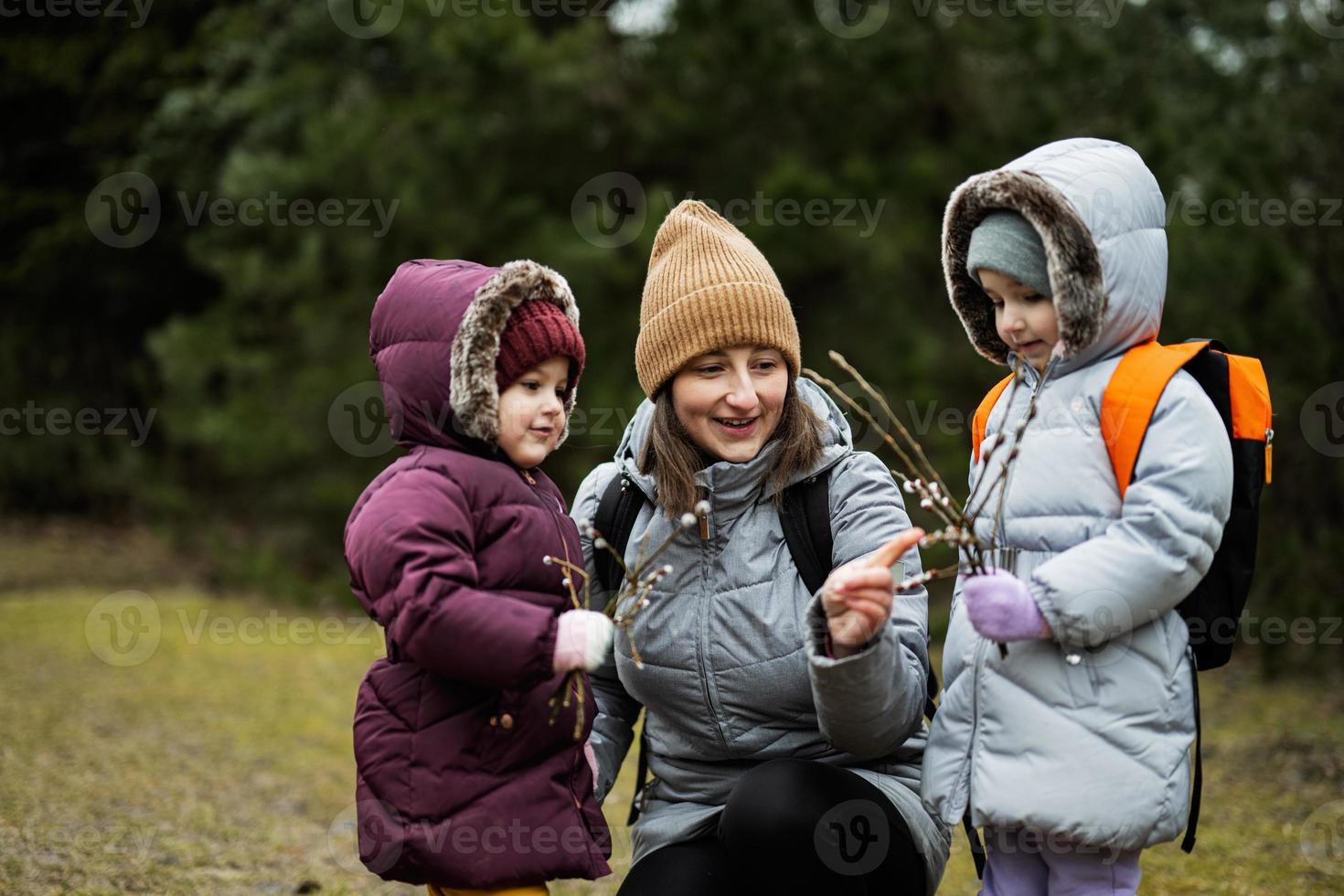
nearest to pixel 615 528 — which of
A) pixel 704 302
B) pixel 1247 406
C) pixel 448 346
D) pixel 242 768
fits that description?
pixel 704 302

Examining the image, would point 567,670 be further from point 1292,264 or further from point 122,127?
point 122,127

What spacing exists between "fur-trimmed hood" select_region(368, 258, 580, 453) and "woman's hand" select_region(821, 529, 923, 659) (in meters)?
0.62

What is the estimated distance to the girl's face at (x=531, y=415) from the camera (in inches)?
88.0

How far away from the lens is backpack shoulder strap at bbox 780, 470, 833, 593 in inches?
95.9

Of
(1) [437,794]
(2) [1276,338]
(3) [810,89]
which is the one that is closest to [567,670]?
(1) [437,794]

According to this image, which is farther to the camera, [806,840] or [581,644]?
[806,840]

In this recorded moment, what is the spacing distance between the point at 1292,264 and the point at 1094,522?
4.14 meters

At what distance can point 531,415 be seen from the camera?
88.5 inches

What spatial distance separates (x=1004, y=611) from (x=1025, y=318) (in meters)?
0.52

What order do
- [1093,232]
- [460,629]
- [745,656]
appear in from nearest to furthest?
1. [460,629]
2. [1093,232]
3. [745,656]

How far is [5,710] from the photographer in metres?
5.38

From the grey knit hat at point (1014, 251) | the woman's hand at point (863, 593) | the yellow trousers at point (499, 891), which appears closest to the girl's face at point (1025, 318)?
the grey knit hat at point (1014, 251)

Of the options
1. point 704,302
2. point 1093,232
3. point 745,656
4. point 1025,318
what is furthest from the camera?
point 704,302

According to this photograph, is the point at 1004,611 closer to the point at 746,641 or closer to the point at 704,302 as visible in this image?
the point at 746,641
